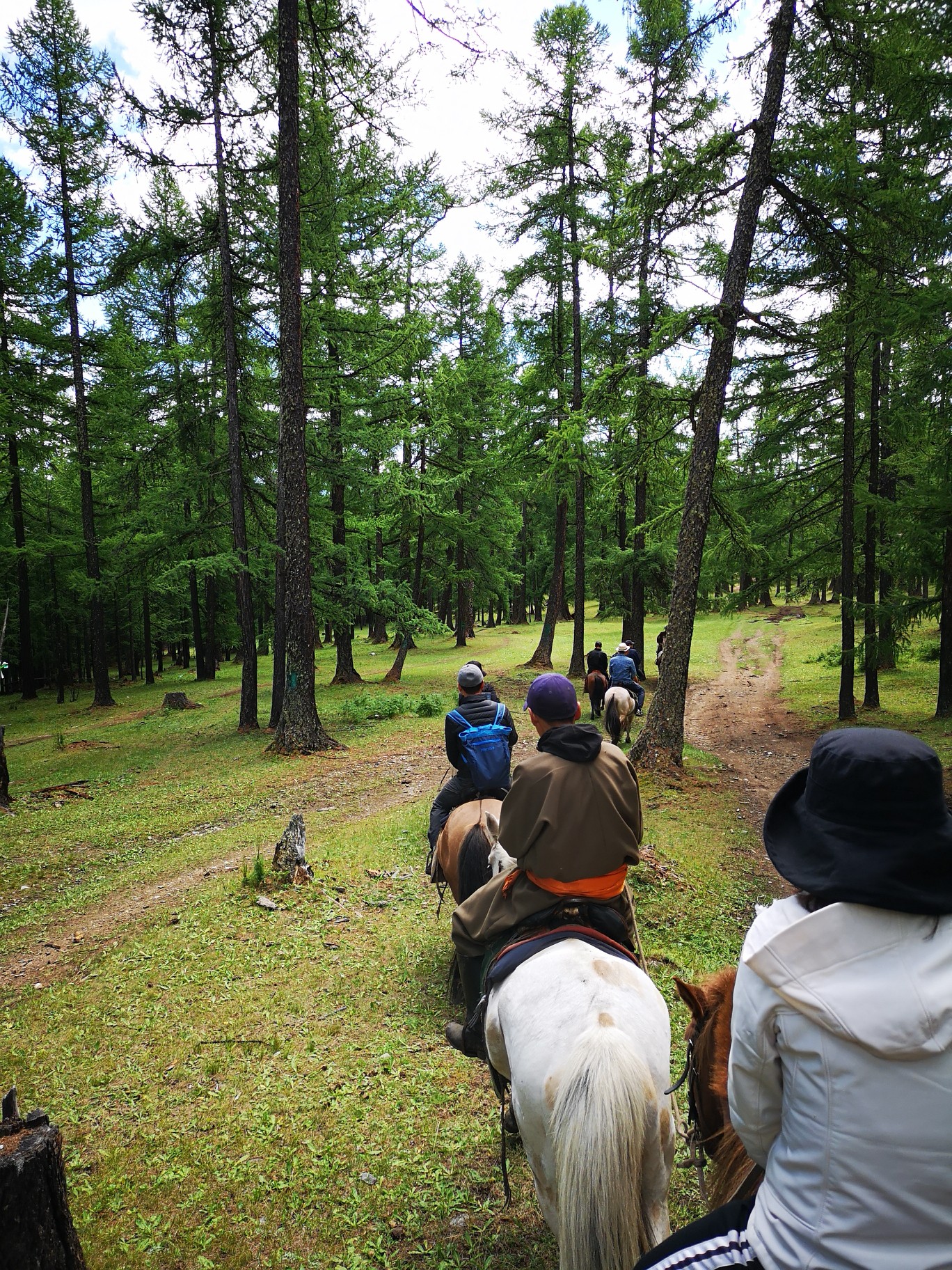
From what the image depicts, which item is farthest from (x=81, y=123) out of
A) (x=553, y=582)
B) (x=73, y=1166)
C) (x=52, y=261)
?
(x=73, y=1166)

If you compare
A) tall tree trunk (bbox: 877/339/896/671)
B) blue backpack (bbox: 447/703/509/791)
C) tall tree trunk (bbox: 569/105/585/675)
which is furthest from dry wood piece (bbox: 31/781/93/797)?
tall tree trunk (bbox: 877/339/896/671)

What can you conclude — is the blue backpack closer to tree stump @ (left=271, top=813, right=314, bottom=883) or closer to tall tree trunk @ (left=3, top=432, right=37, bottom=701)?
tree stump @ (left=271, top=813, right=314, bottom=883)

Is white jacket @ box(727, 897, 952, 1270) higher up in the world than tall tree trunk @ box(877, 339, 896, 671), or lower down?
lower down

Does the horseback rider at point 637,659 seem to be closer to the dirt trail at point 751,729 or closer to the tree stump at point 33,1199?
the dirt trail at point 751,729

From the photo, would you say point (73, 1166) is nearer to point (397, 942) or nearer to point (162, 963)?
point (162, 963)

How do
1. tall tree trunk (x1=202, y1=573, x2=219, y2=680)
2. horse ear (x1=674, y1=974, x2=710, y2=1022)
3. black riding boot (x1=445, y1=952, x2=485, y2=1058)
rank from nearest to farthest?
horse ear (x1=674, y1=974, x2=710, y2=1022), black riding boot (x1=445, y1=952, x2=485, y2=1058), tall tree trunk (x1=202, y1=573, x2=219, y2=680)

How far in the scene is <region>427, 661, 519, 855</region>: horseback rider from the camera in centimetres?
550

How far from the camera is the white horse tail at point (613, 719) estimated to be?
12.8 meters

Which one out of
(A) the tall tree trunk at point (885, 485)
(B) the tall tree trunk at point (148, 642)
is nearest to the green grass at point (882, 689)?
(A) the tall tree trunk at point (885, 485)

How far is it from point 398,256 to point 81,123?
29.4 feet

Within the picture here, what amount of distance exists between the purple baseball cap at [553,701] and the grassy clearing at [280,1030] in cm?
249

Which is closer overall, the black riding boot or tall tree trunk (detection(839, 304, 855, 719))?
the black riding boot

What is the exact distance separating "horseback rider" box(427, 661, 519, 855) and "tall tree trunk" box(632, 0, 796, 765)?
5482 mm

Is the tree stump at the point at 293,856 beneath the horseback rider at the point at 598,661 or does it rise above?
beneath
